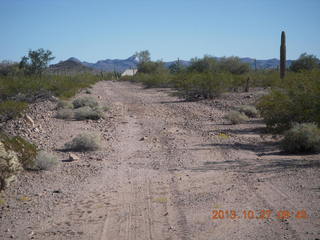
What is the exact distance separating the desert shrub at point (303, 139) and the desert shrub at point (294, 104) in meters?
0.98

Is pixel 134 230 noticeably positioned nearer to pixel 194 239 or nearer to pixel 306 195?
pixel 194 239

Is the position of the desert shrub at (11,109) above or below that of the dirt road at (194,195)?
above

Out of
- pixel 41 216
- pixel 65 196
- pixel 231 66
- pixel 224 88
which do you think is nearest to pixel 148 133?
pixel 65 196

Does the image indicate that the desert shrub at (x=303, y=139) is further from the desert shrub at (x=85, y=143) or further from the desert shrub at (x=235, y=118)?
the desert shrub at (x=235, y=118)

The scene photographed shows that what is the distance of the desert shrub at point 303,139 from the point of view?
34.2 ft

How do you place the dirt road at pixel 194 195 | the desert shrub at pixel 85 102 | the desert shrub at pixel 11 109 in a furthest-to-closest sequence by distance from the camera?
the desert shrub at pixel 85 102 < the desert shrub at pixel 11 109 < the dirt road at pixel 194 195

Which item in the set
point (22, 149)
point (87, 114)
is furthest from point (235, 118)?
point (22, 149)

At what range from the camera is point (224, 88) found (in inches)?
1215

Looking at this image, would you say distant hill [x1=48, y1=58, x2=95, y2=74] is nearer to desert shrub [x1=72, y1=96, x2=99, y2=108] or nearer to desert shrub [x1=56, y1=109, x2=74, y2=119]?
desert shrub [x1=72, y1=96, x2=99, y2=108]

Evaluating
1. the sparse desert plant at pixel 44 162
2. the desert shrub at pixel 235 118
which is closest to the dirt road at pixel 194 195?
the sparse desert plant at pixel 44 162

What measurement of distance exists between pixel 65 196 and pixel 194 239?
2970 mm
